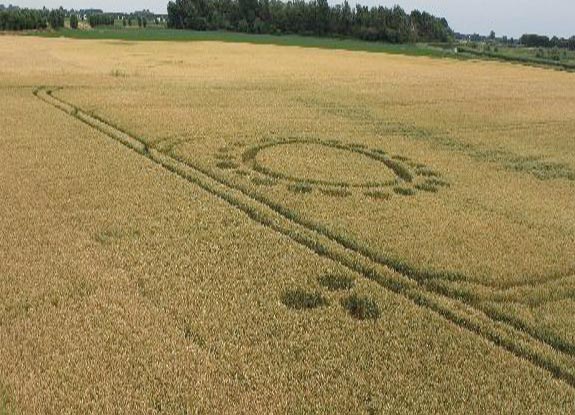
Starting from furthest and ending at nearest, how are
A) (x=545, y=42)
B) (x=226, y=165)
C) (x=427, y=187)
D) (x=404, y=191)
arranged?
(x=545, y=42)
(x=226, y=165)
(x=427, y=187)
(x=404, y=191)


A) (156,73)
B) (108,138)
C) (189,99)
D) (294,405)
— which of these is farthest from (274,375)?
(156,73)

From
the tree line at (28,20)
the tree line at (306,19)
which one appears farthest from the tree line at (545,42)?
the tree line at (28,20)

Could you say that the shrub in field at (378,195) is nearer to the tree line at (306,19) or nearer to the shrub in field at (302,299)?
the shrub in field at (302,299)

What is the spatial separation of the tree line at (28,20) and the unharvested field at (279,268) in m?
92.1

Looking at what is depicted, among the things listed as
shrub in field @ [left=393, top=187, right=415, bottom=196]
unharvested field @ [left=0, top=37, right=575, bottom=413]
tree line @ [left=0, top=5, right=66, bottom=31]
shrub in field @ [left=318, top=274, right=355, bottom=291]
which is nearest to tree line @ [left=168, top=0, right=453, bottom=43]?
tree line @ [left=0, top=5, right=66, bottom=31]

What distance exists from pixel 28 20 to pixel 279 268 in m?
113

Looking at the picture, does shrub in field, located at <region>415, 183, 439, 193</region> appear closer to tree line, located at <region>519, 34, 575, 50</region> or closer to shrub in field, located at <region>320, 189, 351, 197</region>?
shrub in field, located at <region>320, 189, 351, 197</region>

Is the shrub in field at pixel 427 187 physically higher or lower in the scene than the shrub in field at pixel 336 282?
higher

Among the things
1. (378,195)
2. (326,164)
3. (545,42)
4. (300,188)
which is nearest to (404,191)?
(378,195)

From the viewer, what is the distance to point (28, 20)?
4166 inches

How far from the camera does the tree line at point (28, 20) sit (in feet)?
335

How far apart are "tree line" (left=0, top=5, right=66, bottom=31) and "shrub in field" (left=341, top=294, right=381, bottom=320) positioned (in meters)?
110

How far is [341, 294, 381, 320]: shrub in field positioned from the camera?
8.25 metres

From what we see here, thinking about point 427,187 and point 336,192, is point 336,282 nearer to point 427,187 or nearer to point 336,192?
point 336,192
